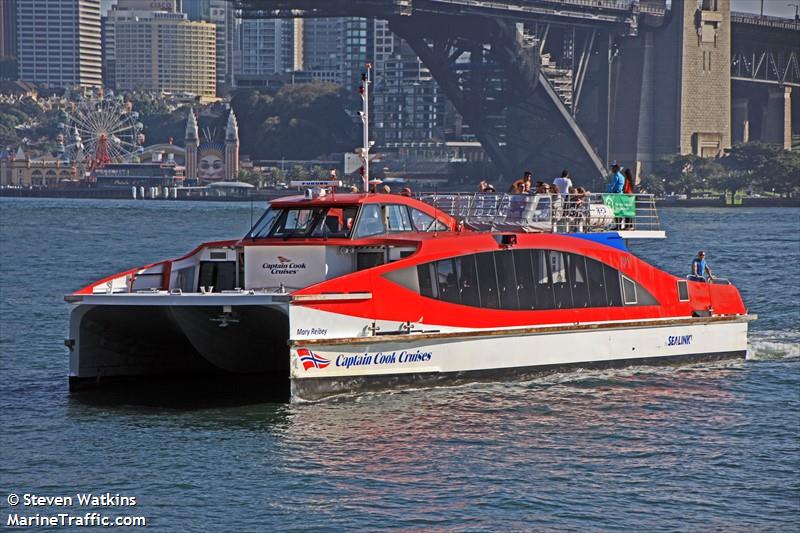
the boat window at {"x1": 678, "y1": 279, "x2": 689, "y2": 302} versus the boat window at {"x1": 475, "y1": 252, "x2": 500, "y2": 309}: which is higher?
the boat window at {"x1": 475, "y1": 252, "x2": 500, "y2": 309}

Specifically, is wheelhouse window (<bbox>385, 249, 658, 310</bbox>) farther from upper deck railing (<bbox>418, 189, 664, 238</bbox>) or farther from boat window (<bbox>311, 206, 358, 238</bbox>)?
boat window (<bbox>311, 206, 358, 238</bbox>)

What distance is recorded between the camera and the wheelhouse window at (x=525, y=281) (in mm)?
22422

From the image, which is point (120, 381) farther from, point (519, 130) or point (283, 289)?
point (519, 130)

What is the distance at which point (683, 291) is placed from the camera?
2623cm

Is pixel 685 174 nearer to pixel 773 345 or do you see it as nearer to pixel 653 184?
pixel 653 184

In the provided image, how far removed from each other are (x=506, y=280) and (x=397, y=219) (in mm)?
1900

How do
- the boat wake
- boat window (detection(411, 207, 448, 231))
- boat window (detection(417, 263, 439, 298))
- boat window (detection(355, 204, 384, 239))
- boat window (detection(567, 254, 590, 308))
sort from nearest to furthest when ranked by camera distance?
boat window (detection(417, 263, 439, 298)) → boat window (detection(355, 204, 384, 239)) → boat window (detection(411, 207, 448, 231)) → boat window (detection(567, 254, 590, 308)) → the boat wake

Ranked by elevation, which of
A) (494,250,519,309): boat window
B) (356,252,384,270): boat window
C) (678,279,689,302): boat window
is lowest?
(678,279,689,302): boat window

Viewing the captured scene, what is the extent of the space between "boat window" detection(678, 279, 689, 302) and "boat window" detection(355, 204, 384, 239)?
230 inches

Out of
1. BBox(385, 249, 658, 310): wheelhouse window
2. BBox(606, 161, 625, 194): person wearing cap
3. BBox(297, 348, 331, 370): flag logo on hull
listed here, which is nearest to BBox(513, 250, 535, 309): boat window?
BBox(385, 249, 658, 310): wheelhouse window

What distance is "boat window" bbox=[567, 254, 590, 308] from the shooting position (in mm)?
24516

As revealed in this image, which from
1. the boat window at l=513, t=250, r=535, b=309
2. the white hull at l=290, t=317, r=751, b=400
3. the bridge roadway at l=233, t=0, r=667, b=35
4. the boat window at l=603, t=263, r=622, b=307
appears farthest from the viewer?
the bridge roadway at l=233, t=0, r=667, b=35

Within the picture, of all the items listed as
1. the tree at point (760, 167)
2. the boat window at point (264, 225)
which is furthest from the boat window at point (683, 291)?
the tree at point (760, 167)

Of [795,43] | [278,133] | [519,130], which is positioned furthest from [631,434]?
[278,133]
